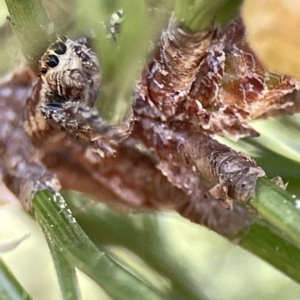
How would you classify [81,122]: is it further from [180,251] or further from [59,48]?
[180,251]

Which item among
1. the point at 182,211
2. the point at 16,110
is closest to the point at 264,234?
the point at 182,211

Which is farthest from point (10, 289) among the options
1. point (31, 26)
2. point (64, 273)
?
point (31, 26)

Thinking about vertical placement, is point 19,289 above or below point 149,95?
below

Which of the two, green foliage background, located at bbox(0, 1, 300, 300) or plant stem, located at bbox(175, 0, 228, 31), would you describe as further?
green foliage background, located at bbox(0, 1, 300, 300)

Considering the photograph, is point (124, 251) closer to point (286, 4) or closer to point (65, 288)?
point (65, 288)

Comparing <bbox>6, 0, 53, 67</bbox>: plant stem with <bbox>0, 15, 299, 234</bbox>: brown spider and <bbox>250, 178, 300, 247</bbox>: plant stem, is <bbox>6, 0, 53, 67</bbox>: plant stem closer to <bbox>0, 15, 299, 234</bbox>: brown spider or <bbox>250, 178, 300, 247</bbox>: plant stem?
<bbox>0, 15, 299, 234</bbox>: brown spider

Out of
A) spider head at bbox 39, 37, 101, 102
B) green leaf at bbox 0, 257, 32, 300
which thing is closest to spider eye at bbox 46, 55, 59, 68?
spider head at bbox 39, 37, 101, 102

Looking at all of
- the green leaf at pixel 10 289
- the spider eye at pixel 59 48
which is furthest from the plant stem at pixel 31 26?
the green leaf at pixel 10 289
